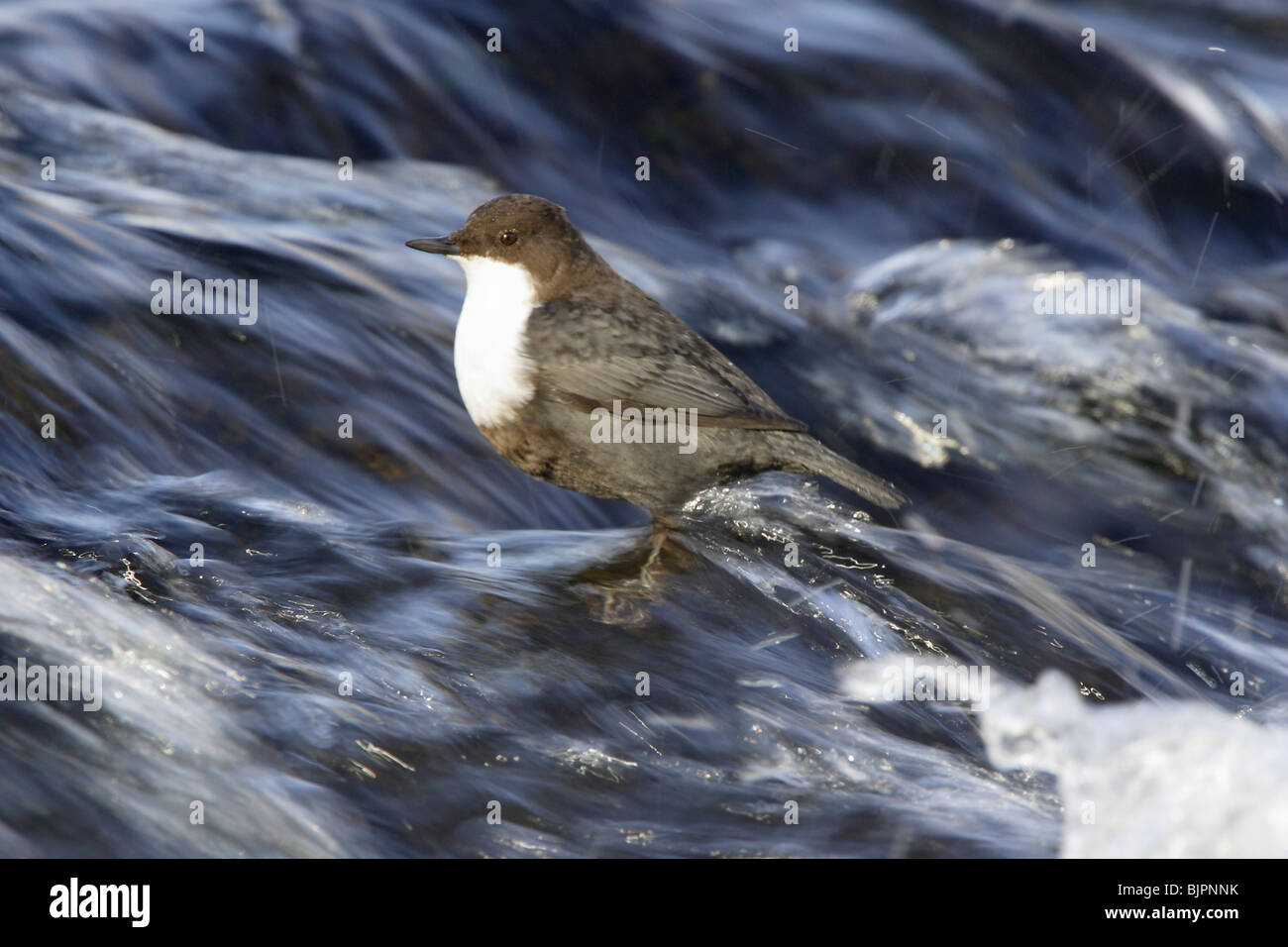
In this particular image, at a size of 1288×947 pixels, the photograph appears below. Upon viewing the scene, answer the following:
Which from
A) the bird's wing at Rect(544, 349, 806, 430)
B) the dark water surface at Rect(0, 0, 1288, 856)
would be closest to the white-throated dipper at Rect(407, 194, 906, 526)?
the bird's wing at Rect(544, 349, 806, 430)

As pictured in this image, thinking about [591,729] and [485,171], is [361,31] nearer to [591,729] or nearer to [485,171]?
[485,171]

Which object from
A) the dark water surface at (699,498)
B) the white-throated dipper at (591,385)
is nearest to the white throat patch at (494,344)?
the white-throated dipper at (591,385)

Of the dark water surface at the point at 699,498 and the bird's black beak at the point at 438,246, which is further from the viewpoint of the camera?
the bird's black beak at the point at 438,246

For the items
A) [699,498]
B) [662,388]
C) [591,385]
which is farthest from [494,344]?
[699,498]

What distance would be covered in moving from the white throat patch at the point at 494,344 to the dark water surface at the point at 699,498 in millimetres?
548

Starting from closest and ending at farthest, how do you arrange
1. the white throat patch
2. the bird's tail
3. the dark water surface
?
the dark water surface
the white throat patch
the bird's tail

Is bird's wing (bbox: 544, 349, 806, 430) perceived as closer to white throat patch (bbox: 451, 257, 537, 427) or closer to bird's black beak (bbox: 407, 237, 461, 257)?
white throat patch (bbox: 451, 257, 537, 427)

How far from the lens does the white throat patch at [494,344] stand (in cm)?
469

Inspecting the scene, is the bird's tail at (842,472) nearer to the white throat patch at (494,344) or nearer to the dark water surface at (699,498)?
the dark water surface at (699,498)

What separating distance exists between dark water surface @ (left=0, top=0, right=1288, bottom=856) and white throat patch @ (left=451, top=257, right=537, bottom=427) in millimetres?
548

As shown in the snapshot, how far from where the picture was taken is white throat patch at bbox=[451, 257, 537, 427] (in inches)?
185

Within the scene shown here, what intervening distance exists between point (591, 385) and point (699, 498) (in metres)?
0.74

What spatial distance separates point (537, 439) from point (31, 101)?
5246mm

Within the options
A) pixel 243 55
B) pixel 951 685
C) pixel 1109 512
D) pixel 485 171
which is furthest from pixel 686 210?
pixel 951 685
